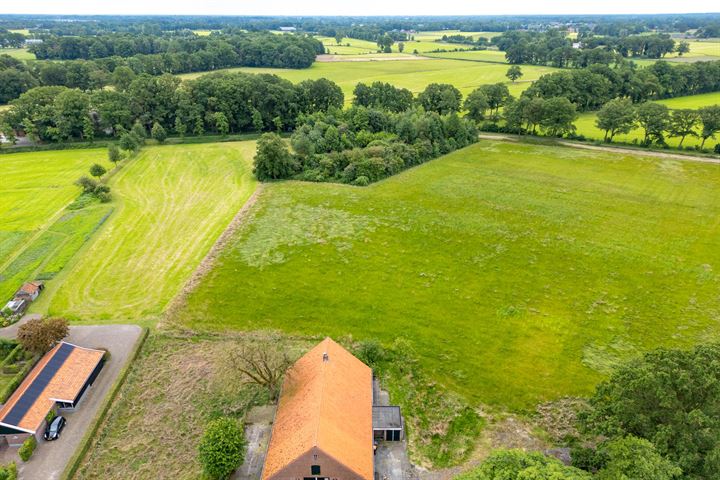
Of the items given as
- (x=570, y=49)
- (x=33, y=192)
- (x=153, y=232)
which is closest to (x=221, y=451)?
(x=153, y=232)

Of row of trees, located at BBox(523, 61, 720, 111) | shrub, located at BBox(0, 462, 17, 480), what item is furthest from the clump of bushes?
row of trees, located at BBox(523, 61, 720, 111)

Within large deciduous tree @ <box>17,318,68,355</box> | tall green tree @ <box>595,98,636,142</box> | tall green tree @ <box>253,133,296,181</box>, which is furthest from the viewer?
tall green tree @ <box>595,98,636,142</box>

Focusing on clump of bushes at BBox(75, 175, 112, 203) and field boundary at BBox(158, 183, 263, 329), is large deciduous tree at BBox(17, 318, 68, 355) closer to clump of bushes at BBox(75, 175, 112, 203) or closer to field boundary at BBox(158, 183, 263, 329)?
field boundary at BBox(158, 183, 263, 329)

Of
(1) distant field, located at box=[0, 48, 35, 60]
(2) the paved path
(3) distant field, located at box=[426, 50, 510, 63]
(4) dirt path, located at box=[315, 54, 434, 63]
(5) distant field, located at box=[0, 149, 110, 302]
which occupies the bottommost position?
(2) the paved path

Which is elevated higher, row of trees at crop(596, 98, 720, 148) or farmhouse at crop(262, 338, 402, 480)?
row of trees at crop(596, 98, 720, 148)

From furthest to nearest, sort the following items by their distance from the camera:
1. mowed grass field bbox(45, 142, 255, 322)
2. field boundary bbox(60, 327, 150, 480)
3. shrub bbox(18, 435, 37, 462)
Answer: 1. mowed grass field bbox(45, 142, 255, 322)
2. shrub bbox(18, 435, 37, 462)
3. field boundary bbox(60, 327, 150, 480)

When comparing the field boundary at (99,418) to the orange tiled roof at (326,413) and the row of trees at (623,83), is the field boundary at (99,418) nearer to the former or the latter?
the orange tiled roof at (326,413)

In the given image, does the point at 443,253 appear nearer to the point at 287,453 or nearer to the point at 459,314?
the point at 459,314
